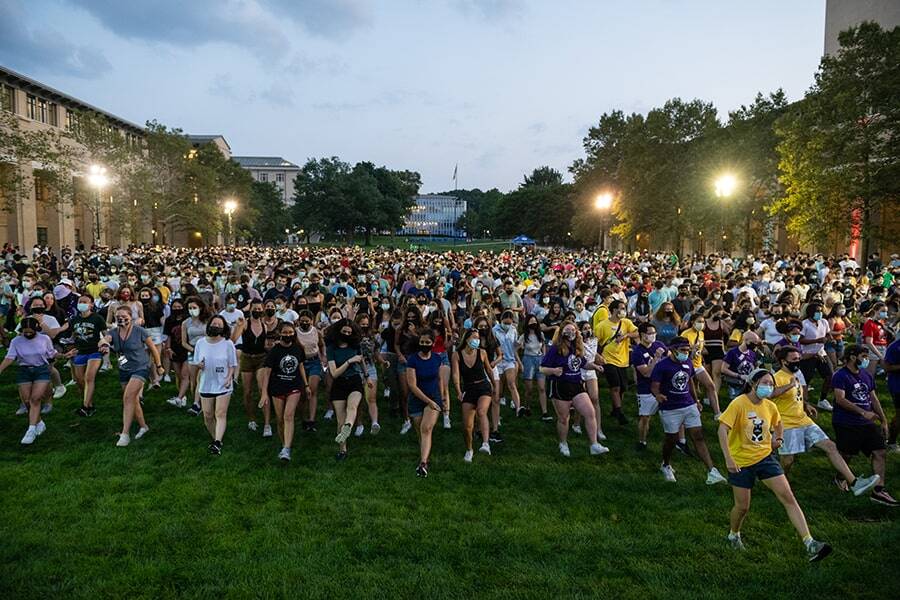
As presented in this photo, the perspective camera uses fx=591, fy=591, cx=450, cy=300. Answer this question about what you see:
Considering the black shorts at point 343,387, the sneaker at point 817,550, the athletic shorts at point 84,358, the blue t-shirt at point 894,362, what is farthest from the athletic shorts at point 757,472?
the athletic shorts at point 84,358

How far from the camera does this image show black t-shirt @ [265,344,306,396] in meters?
7.60

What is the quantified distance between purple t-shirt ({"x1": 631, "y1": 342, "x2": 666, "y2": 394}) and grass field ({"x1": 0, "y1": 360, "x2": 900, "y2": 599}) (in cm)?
91

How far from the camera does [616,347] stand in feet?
29.5

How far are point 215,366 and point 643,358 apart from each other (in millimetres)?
5666

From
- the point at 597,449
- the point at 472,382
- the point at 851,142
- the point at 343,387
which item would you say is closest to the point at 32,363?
the point at 343,387

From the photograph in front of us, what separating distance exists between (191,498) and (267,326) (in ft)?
9.75

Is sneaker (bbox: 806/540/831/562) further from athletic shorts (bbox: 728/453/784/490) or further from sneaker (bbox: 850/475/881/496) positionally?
sneaker (bbox: 850/475/881/496)

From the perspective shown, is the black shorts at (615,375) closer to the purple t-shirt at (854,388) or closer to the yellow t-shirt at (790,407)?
the yellow t-shirt at (790,407)

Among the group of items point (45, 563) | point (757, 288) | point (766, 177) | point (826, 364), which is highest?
point (766, 177)

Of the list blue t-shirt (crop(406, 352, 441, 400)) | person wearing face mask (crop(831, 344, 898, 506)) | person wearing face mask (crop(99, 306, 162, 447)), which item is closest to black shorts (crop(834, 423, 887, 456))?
person wearing face mask (crop(831, 344, 898, 506))

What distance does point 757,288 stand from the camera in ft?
Answer: 52.0

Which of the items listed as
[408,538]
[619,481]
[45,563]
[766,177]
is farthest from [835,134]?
[45,563]

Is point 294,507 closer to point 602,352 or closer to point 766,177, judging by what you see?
point 602,352

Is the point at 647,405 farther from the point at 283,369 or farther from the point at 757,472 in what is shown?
the point at 283,369
